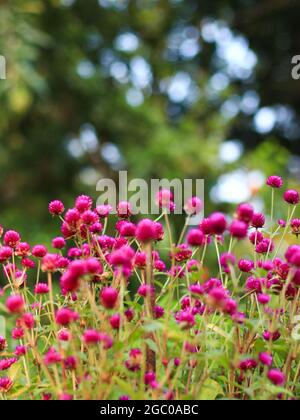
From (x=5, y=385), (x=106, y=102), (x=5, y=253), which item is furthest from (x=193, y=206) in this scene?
(x=106, y=102)

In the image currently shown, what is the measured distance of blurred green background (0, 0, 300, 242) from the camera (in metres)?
6.74

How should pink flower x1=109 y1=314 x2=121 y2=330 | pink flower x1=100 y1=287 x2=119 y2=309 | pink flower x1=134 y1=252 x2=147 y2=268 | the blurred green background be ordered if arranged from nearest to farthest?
pink flower x1=100 y1=287 x2=119 y2=309 → pink flower x1=109 y1=314 x2=121 y2=330 → pink flower x1=134 y1=252 x2=147 y2=268 → the blurred green background

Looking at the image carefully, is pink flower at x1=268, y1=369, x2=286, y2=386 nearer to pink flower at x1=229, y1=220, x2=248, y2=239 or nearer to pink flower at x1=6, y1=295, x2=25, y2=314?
pink flower at x1=229, y1=220, x2=248, y2=239

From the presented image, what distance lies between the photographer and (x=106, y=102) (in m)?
7.84

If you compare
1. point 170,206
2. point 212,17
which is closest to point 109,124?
point 212,17

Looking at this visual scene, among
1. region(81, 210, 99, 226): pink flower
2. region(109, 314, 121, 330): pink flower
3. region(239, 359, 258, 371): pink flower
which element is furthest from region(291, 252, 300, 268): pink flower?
region(81, 210, 99, 226): pink flower

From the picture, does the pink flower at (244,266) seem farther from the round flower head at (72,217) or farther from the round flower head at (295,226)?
the round flower head at (72,217)

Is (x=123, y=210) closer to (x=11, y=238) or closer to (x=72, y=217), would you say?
(x=72, y=217)

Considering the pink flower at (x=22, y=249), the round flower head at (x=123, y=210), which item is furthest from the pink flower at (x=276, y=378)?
the pink flower at (x=22, y=249)

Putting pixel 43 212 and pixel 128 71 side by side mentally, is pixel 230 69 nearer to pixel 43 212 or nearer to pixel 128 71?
pixel 128 71

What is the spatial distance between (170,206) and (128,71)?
8.29 meters

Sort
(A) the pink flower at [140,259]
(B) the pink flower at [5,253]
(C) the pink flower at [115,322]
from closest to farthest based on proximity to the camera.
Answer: (C) the pink flower at [115,322] → (A) the pink flower at [140,259] → (B) the pink flower at [5,253]

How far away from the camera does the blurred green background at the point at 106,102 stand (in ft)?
22.1
